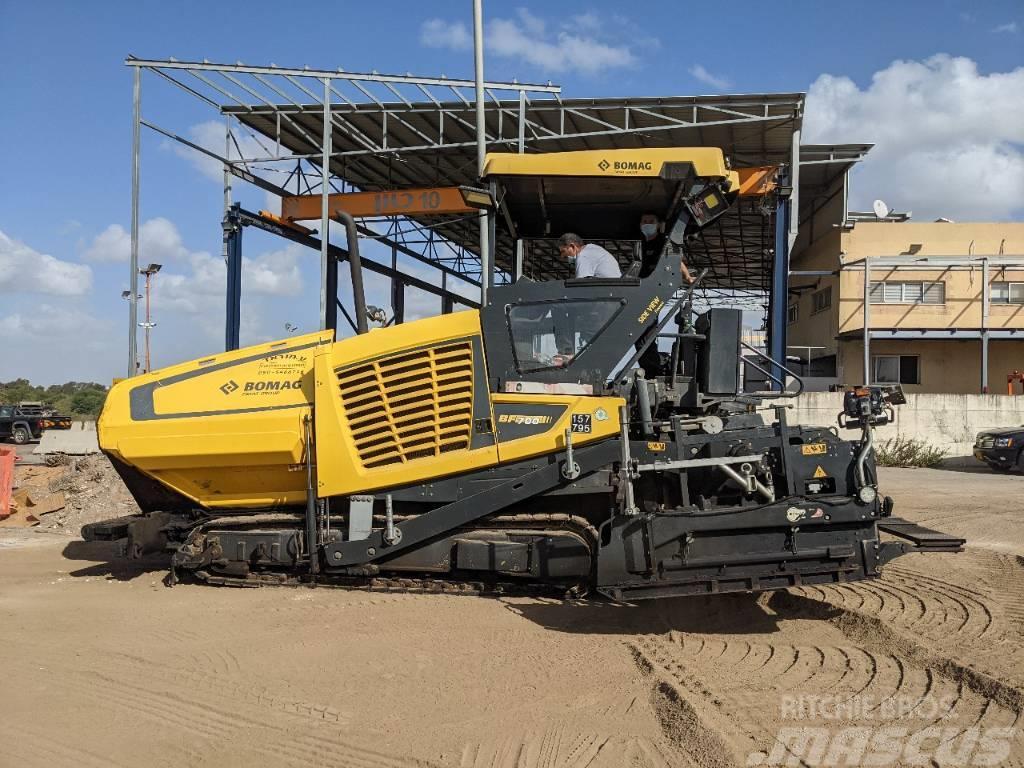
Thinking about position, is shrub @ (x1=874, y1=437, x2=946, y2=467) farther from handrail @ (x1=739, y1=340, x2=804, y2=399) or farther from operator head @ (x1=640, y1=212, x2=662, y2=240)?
operator head @ (x1=640, y1=212, x2=662, y2=240)

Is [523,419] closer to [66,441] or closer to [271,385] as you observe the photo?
[271,385]

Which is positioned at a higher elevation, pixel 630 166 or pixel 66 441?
pixel 630 166

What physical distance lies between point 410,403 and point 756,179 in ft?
39.7

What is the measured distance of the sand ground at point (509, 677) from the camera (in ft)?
10.9

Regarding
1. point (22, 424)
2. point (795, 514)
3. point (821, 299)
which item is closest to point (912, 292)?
point (821, 299)

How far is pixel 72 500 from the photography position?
1001cm

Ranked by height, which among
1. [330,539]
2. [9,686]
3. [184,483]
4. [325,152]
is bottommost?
[9,686]

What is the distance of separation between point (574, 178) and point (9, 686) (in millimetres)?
4302

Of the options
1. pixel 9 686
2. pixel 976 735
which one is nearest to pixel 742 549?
pixel 976 735

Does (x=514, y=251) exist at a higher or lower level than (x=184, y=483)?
higher

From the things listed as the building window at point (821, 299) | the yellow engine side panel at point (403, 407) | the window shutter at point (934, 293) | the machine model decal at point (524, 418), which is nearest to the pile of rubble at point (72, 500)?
the yellow engine side panel at point (403, 407)

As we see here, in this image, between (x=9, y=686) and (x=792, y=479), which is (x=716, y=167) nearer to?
(x=792, y=479)

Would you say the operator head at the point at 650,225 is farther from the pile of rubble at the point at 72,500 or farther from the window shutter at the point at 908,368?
the window shutter at the point at 908,368

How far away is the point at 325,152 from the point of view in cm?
1523
